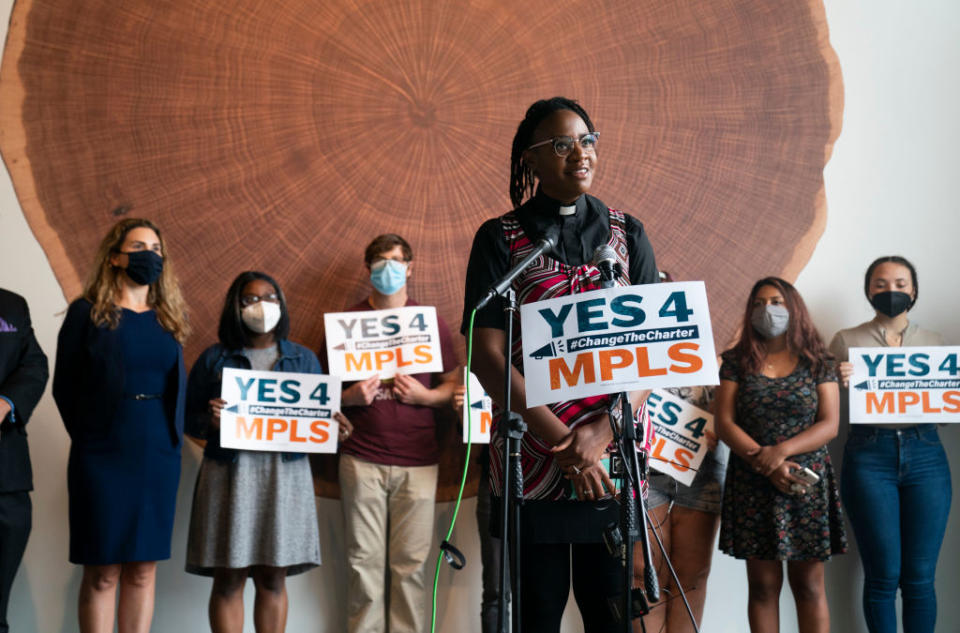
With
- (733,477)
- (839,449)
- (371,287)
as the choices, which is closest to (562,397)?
(733,477)

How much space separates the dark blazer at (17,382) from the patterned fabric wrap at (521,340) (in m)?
1.70

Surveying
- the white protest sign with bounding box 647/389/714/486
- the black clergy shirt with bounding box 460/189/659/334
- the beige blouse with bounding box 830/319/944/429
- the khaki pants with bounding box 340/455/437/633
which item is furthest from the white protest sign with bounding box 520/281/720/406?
the beige blouse with bounding box 830/319/944/429

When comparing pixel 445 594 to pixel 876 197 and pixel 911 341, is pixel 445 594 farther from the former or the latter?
pixel 876 197

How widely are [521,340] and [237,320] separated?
1.72m

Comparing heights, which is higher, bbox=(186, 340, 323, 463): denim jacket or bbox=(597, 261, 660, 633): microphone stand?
bbox=(186, 340, 323, 463): denim jacket

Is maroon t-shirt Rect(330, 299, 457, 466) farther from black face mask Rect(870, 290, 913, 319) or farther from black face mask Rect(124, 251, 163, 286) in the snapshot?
black face mask Rect(870, 290, 913, 319)

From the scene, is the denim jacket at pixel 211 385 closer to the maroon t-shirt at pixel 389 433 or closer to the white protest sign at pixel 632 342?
the maroon t-shirt at pixel 389 433

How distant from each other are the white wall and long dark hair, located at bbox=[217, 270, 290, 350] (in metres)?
0.64

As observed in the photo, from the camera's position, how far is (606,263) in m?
1.51

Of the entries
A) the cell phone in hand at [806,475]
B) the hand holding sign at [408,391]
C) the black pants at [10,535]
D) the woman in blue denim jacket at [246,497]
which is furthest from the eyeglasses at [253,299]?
the cell phone in hand at [806,475]

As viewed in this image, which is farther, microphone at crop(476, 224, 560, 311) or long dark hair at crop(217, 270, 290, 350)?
long dark hair at crop(217, 270, 290, 350)

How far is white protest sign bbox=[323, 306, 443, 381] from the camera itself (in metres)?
3.22

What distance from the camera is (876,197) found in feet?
12.7

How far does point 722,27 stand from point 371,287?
2.00m
